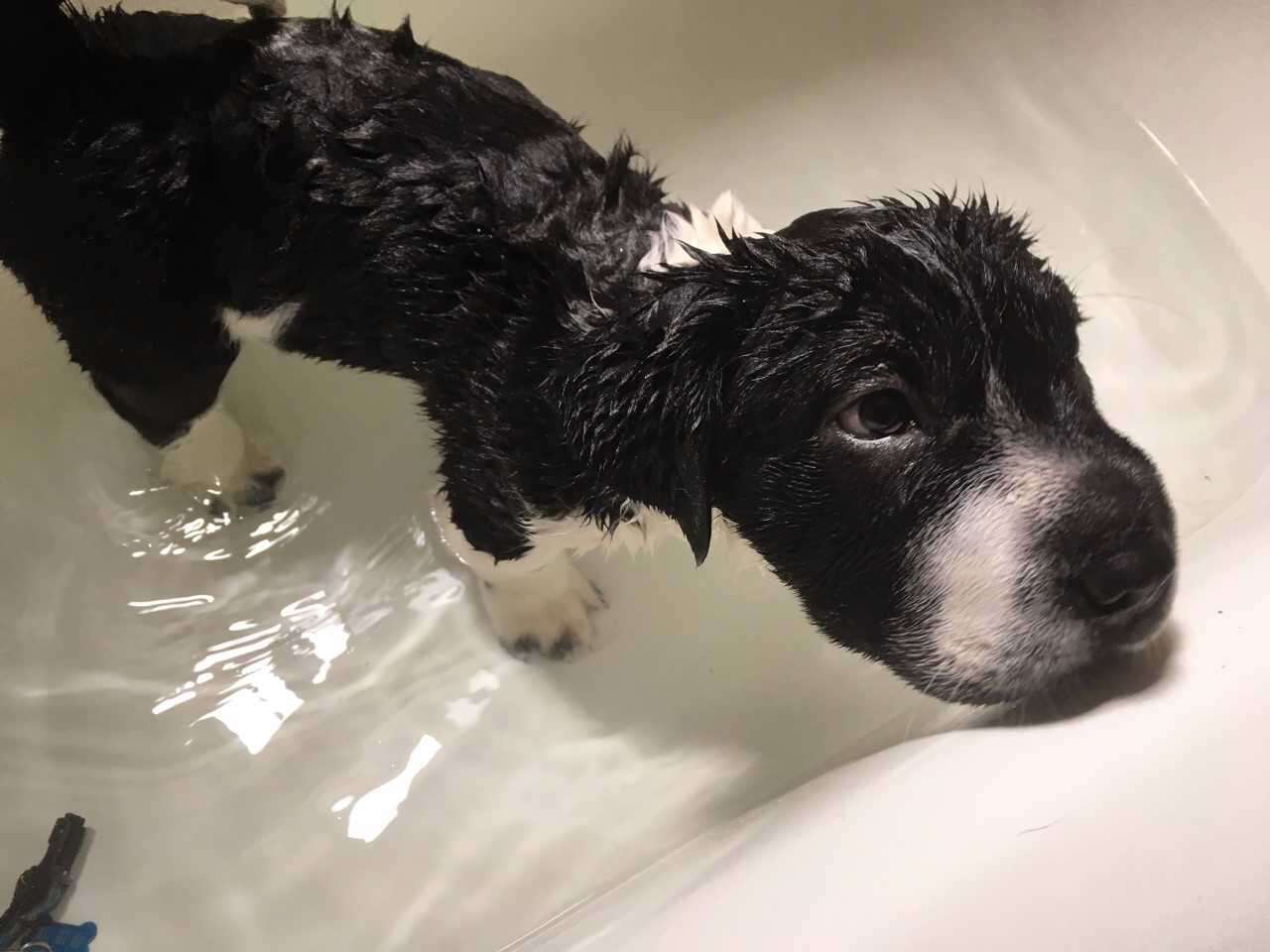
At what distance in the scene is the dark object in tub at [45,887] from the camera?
1804 mm

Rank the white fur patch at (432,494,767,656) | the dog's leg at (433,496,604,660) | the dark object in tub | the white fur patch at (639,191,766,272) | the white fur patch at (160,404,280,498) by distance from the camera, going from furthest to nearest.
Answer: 1. the white fur patch at (160,404,280,498)
2. the dog's leg at (433,496,604,660)
3. the dark object in tub
4. the white fur patch at (432,494,767,656)
5. the white fur patch at (639,191,766,272)

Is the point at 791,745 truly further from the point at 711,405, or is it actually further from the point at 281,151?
the point at 281,151

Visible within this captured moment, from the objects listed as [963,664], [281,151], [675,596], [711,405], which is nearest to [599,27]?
[281,151]

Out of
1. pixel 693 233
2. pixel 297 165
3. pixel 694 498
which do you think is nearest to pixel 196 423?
pixel 297 165

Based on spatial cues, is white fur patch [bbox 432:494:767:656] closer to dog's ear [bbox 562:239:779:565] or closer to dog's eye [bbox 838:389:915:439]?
dog's ear [bbox 562:239:779:565]

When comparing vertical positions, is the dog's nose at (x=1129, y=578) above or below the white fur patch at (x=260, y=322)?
above

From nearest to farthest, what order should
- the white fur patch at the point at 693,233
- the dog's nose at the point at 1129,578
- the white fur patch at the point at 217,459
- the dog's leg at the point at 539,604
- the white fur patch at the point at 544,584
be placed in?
1. the dog's nose at the point at 1129,578
2. the white fur patch at the point at 693,233
3. the white fur patch at the point at 544,584
4. the dog's leg at the point at 539,604
5. the white fur patch at the point at 217,459

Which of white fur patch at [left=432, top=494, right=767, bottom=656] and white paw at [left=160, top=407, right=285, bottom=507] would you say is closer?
white fur patch at [left=432, top=494, right=767, bottom=656]

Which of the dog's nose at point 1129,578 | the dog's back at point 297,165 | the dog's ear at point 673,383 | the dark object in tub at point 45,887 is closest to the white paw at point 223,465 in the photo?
the dog's back at point 297,165

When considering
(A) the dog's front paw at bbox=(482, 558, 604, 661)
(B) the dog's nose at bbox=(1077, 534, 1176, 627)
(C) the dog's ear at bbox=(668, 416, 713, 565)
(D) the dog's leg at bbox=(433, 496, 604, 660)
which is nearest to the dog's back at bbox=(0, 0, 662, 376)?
Result: (C) the dog's ear at bbox=(668, 416, 713, 565)

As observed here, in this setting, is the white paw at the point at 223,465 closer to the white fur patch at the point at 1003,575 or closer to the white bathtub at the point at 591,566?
the white bathtub at the point at 591,566

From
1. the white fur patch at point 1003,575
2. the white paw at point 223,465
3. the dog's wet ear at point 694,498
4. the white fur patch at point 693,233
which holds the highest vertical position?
the white fur patch at point 693,233

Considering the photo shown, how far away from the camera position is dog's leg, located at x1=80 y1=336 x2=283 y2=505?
1810 millimetres

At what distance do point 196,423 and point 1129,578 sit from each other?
1.69m
